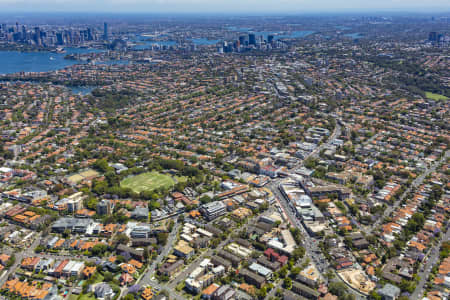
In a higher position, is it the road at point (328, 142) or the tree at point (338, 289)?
the road at point (328, 142)

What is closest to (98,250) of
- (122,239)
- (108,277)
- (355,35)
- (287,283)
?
(122,239)

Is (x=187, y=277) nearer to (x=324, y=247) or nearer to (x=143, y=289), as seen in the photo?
(x=143, y=289)

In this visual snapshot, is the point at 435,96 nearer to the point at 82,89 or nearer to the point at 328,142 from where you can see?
the point at 328,142

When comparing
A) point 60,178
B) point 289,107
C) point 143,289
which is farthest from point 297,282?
point 289,107

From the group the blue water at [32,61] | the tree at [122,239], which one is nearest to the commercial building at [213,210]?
the tree at [122,239]

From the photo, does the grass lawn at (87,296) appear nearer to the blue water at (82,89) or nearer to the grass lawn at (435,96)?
the blue water at (82,89)

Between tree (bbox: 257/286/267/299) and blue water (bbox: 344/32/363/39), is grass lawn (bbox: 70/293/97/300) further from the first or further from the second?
blue water (bbox: 344/32/363/39)
